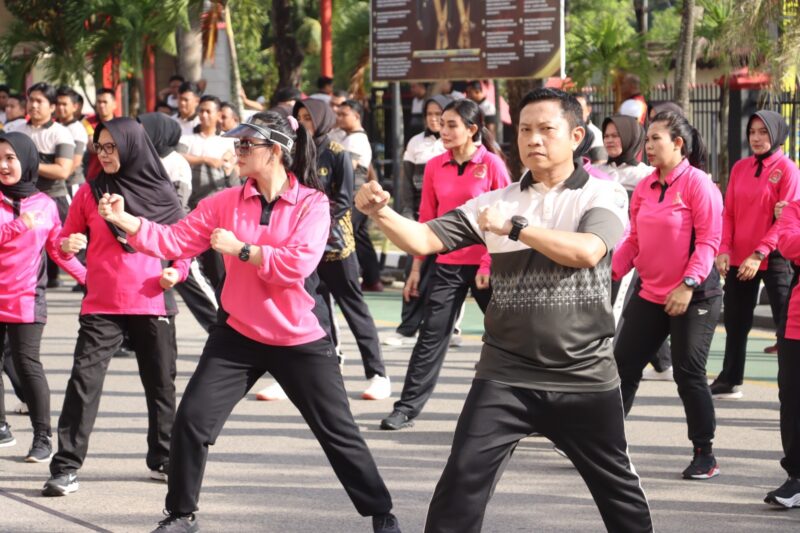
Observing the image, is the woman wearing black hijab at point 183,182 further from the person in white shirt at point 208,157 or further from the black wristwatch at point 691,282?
the black wristwatch at point 691,282

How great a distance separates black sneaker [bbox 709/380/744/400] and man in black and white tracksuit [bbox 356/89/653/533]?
466cm

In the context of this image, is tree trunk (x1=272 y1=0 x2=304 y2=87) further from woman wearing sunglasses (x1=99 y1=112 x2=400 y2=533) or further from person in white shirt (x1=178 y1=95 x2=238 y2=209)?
woman wearing sunglasses (x1=99 y1=112 x2=400 y2=533)

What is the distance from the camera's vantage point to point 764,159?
905 cm

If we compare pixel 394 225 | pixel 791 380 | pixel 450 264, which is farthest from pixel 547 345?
pixel 450 264

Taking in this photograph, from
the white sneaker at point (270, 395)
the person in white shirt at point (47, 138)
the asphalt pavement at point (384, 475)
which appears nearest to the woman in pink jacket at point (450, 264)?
the asphalt pavement at point (384, 475)

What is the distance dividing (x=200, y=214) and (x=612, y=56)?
619 inches

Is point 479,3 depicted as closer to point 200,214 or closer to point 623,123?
point 623,123

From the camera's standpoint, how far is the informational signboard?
1531 centimetres

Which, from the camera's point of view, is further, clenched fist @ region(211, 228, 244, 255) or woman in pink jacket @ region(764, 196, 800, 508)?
woman in pink jacket @ region(764, 196, 800, 508)

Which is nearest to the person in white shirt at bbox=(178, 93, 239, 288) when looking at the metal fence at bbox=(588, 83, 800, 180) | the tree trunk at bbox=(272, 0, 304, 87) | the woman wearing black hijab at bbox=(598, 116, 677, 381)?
the metal fence at bbox=(588, 83, 800, 180)

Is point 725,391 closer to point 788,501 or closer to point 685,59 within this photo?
point 788,501

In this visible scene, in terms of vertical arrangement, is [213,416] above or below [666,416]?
above

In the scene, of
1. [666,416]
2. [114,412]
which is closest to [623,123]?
[666,416]

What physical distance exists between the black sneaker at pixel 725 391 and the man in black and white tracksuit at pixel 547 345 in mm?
4664
